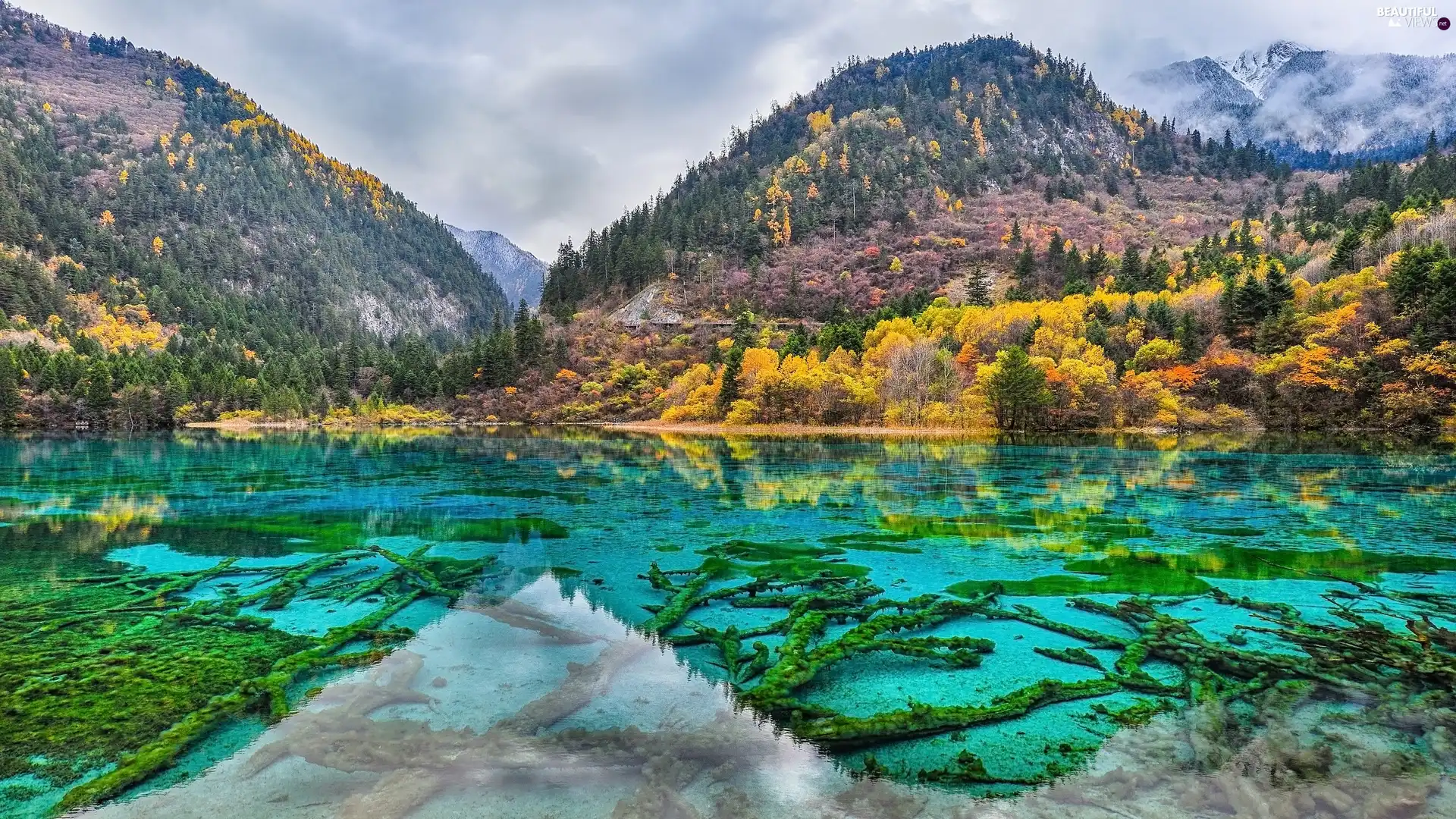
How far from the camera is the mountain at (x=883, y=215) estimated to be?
4742 inches

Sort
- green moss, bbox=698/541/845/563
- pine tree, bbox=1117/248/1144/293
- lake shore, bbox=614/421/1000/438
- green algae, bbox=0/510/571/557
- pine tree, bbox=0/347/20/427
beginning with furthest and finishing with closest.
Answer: pine tree, bbox=0/347/20/427, pine tree, bbox=1117/248/1144/293, lake shore, bbox=614/421/1000/438, green algae, bbox=0/510/571/557, green moss, bbox=698/541/845/563

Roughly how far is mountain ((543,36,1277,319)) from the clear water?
85.6m

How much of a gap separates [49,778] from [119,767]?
0.42m

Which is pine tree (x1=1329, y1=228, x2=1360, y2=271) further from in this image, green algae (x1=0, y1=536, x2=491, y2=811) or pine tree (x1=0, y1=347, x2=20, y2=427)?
pine tree (x1=0, y1=347, x2=20, y2=427)

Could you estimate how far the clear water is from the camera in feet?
16.1

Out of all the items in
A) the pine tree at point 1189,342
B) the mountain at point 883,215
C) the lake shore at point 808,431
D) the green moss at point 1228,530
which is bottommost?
the green moss at point 1228,530

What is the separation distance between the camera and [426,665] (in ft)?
24.3

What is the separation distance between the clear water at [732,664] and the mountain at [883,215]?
85.6m

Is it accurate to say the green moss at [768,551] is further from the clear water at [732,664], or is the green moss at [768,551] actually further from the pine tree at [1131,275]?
the pine tree at [1131,275]

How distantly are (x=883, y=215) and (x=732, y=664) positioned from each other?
488 feet

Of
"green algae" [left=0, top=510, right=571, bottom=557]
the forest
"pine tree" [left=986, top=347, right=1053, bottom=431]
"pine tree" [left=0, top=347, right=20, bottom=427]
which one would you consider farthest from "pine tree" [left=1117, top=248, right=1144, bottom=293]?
"pine tree" [left=0, top=347, right=20, bottom=427]

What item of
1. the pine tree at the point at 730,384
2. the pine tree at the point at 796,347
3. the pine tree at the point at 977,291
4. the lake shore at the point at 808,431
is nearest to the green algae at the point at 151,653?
the lake shore at the point at 808,431

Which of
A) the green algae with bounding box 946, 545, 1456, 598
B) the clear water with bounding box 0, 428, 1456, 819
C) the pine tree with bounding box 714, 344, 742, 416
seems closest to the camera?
the clear water with bounding box 0, 428, 1456, 819

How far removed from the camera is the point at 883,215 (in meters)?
145
